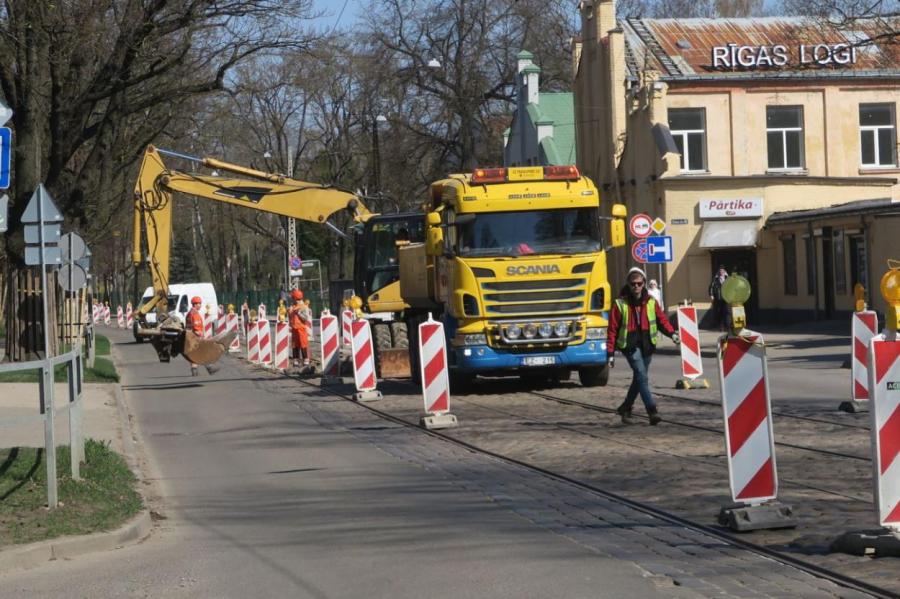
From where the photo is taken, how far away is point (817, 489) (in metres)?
10.3

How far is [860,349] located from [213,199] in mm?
15148

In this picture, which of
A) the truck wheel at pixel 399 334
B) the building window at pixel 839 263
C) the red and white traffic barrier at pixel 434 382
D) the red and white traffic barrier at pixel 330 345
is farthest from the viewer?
the building window at pixel 839 263

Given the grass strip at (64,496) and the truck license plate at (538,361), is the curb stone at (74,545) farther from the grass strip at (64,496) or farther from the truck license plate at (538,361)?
the truck license plate at (538,361)

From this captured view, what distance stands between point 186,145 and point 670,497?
118ft

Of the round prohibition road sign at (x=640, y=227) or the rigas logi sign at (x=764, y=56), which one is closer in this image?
the round prohibition road sign at (x=640, y=227)

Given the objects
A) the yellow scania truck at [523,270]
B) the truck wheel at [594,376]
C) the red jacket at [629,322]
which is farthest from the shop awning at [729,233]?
the red jacket at [629,322]

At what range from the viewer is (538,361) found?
1975cm

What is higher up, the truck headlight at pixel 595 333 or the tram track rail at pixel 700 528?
the truck headlight at pixel 595 333

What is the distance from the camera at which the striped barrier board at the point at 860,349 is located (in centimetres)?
1581

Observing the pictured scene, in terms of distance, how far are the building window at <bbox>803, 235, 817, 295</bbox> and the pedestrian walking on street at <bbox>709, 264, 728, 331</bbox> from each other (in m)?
2.60

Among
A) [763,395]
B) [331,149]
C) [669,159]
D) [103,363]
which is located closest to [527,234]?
[763,395]

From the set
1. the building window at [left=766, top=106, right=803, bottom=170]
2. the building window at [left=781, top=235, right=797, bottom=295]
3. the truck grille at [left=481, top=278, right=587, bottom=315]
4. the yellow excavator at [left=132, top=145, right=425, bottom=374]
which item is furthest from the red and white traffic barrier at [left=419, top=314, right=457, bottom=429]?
the building window at [left=766, top=106, right=803, bottom=170]

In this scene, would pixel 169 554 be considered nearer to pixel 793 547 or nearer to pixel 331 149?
pixel 793 547

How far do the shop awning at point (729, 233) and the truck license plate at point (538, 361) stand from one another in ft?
80.5
